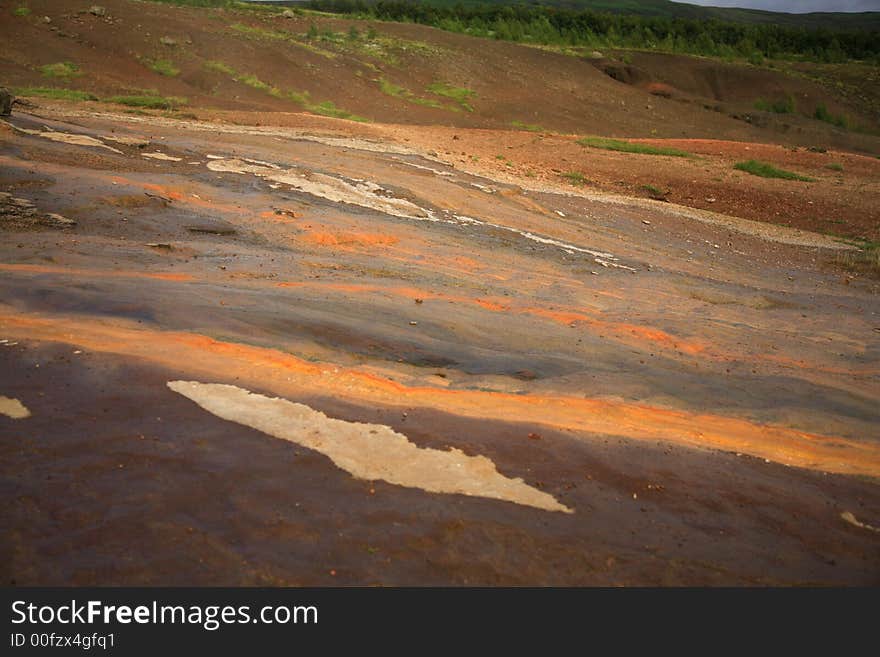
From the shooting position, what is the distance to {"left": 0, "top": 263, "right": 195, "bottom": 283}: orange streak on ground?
296 inches

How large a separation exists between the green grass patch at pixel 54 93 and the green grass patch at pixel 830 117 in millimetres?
34687

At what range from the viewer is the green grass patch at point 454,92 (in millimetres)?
32094

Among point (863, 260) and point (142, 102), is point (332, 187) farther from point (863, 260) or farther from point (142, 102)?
point (863, 260)

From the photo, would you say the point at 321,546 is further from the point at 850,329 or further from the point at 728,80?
the point at 728,80

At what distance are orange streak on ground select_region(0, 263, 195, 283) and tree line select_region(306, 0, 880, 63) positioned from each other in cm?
4250

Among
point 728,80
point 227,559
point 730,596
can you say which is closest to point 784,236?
point 730,596

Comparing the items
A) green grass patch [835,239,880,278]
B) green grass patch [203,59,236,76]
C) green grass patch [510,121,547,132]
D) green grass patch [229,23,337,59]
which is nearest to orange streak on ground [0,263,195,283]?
green grass patch [835,239,880,278]

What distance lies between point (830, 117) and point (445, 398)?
1603 inches

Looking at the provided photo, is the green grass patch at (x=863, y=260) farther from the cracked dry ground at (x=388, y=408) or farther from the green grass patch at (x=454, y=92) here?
the green grass patch at (x=454, y=92)

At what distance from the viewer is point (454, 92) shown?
108ft

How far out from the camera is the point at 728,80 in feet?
136

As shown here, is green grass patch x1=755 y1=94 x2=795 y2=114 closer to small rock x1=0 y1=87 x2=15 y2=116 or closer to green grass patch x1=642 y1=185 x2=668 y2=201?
green grass patch x1=642 y1=185 x2=668 y2=201

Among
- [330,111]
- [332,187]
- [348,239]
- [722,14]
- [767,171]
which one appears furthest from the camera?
[722,14]

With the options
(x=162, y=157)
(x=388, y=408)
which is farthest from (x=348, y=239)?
(x=388, y=408)
